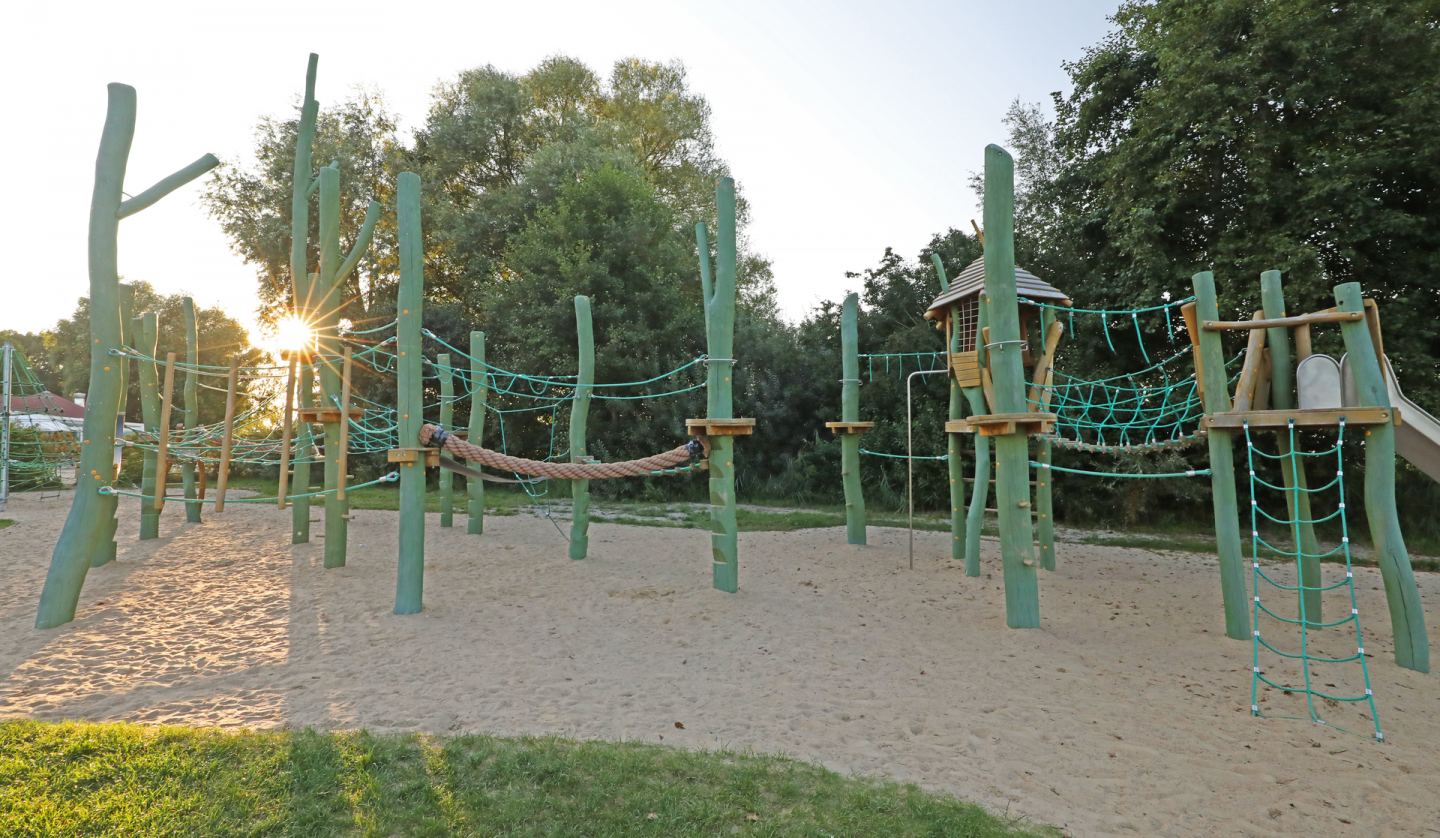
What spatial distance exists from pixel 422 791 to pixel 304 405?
5907 millimetres

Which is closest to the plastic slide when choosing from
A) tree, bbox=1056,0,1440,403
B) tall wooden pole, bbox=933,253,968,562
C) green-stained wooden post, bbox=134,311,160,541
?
tall wooden pole, bbox=933,253,968,562

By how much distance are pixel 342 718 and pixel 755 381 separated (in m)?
13.8

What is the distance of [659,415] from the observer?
16.0m

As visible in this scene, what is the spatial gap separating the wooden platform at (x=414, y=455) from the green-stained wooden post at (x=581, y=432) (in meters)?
1.97

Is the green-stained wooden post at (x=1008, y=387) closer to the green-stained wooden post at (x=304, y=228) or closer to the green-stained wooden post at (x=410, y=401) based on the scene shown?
the green-stained wooden post at (x=410, y=401)

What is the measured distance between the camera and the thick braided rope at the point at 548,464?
18.7 feet

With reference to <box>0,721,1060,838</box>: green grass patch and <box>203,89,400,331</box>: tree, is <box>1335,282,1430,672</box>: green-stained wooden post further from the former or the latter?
<box>203,89,400,331</box>: tree

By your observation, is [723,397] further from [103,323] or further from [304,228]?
[103,323]

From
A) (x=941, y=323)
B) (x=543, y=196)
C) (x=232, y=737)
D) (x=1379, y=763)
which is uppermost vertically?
(x=543, y=196)

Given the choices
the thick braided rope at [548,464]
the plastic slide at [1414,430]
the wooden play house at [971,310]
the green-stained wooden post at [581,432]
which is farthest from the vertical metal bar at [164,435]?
the plastic slide at [1414,430]

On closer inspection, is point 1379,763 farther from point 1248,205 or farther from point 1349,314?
point 1248,205

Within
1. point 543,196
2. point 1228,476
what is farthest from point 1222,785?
point 543,196

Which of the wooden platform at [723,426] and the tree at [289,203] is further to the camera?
the tree at [289,203]

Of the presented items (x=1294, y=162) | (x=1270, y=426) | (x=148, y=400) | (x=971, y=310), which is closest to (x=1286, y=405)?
(x=1270, y=426)
